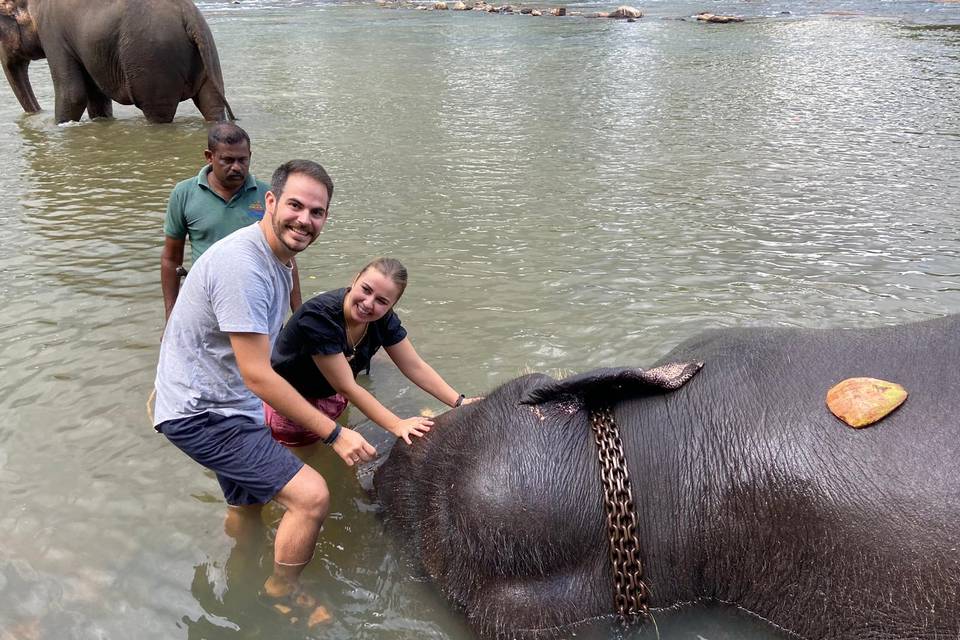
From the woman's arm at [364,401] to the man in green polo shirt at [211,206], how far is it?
1017mm

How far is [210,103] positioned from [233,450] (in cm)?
966

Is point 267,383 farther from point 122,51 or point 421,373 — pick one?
point 122,51

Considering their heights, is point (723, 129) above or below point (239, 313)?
below

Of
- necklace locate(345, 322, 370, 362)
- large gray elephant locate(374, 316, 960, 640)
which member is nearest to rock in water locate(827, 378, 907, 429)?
large gray elephant locate(374, 316, 960, 640)

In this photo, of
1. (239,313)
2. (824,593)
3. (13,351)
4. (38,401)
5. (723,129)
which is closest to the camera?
(824,593)

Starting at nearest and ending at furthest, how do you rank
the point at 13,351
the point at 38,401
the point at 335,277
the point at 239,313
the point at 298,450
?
the point at 239,313 → the point at 298,450 → the point at 38,401 → the point at 13,351 → the point at 335,277

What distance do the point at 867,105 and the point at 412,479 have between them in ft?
37.3

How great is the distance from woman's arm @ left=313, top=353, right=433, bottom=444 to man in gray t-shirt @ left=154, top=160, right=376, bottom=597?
0.64ft

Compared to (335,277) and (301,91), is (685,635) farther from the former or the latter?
(301,91)

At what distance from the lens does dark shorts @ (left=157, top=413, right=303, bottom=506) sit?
Result: 2.95 meters

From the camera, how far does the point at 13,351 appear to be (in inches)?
192

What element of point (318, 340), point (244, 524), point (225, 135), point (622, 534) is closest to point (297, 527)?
point (244, 524)

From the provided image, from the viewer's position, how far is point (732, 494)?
104 inches

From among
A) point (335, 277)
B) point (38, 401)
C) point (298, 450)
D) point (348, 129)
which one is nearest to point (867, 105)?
point (348, 129)
